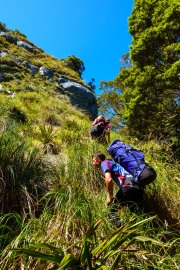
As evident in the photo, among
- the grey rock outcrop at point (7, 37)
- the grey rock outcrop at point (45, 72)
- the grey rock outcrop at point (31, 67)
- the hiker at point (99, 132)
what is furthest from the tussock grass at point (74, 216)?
the grey rock outcrop at point (7, 37)

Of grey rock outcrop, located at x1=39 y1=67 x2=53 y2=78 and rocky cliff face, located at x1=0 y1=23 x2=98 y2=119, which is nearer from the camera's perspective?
rocky cliff face, located at x1=0 y1=23 x2=98 y2=119

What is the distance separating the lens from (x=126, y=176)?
14.6 ft

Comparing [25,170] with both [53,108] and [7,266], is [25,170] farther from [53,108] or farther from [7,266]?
[53,108]

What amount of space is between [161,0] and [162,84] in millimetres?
3768

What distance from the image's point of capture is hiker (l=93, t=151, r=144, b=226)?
14.4 feet

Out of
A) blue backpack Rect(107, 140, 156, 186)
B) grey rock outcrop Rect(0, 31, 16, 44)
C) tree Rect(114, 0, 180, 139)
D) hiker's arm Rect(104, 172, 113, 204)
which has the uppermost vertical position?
grey rock outcrop Rect(0, 31, 16, 44)

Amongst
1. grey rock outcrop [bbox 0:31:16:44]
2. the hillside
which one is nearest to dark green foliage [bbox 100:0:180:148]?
the hillside

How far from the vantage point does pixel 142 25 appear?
452 inches

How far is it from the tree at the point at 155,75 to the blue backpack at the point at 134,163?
206 inches

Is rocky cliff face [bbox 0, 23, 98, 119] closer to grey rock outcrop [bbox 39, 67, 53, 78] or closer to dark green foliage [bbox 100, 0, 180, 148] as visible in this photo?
grey rock outcrop [bbox 39, 67, 53, 78]

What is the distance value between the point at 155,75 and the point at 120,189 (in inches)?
260

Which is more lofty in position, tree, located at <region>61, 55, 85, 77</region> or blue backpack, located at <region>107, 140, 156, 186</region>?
tree, located at <region>61, 55, 85, 77</region>

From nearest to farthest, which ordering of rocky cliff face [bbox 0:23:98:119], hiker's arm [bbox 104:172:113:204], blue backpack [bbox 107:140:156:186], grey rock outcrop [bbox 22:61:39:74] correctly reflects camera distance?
blue backpack [bbox 107:140:156:186]
hiker's arm [bbox 104:172:113:204]
rocky cliff face [bbox 0:23:98:119]
grey rock outcrop [bbox 22:61:39:74]

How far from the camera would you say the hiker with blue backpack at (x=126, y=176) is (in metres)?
4.27
